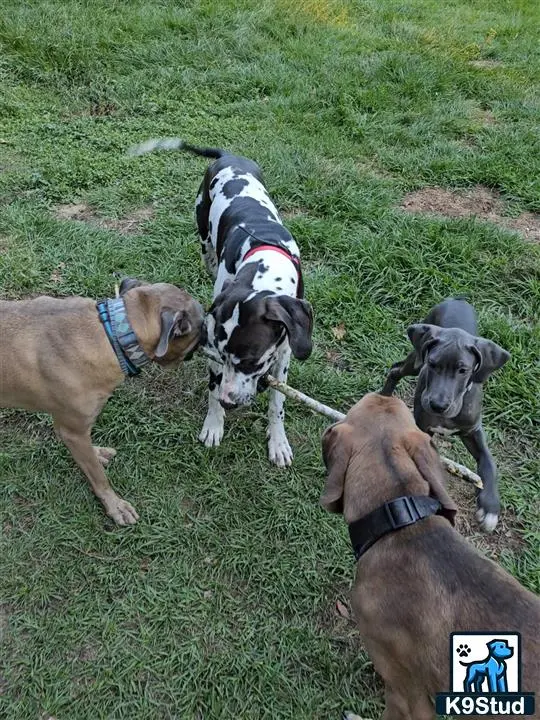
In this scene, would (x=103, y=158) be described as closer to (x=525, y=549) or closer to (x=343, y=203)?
(x=343, y=203)

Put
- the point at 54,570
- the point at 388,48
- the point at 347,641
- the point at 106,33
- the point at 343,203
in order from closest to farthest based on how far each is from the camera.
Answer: the point at 347,641 < the point at 54,570 < the point at 343,203 < the point at 106,33 < the point at 388,48

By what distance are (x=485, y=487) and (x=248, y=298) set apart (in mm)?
1907

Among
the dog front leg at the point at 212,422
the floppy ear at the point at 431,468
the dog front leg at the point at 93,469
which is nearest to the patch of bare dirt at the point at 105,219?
the dog front leg at the point at 212,422

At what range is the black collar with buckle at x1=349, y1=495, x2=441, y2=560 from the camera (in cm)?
253

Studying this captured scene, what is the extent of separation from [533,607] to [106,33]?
9.77 metres

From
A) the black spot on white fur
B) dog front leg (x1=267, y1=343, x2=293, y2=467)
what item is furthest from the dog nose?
the black spot on white fur

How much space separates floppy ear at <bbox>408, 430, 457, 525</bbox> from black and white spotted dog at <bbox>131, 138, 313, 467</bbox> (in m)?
1.14

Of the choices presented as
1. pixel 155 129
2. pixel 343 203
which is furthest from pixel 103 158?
pixel 343 203

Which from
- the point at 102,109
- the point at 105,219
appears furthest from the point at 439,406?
the point at 102,109

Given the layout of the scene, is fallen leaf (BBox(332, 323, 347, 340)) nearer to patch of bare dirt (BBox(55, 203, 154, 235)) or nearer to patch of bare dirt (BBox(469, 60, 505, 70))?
patch of bare dirt (BBox(55, 203, 154, 235))

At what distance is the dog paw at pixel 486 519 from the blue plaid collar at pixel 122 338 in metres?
2.28

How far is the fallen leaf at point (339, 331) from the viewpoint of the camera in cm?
529

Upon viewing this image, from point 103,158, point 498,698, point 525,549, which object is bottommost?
point 525,549

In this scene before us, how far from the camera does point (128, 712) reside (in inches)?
126
